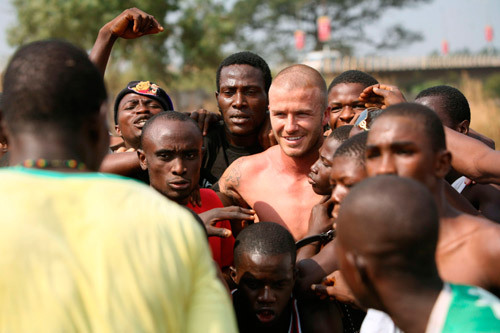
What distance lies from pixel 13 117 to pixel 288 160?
2836mm

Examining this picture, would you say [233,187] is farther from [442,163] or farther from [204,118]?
[442,163]

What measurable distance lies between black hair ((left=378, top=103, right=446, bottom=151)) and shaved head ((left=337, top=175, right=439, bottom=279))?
672 mm

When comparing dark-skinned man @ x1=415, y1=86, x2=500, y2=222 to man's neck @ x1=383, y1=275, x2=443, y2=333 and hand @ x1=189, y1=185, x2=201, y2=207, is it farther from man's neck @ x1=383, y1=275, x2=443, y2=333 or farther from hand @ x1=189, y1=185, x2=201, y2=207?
man's neck @ x1=383, y1=275, x2=443, y2=333

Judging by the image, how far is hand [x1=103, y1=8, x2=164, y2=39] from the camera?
4.00 meters

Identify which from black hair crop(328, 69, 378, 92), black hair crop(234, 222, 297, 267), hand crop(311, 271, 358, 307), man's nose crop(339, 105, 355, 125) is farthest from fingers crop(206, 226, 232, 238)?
black hair crop(328, 69, 378, 92)

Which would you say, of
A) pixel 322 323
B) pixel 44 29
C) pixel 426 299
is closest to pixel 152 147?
pixel 322 323

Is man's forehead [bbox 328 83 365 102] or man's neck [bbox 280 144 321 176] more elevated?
man's forehead [bbox 328 83 365 102]

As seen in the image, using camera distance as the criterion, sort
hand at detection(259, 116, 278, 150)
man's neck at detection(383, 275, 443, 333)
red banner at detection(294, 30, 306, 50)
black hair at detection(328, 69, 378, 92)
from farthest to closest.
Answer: red banner at detection(294, 30, 306, 50)
black hair at detection(328, 69, 378, 92)
hand at detection(259, 116, 278, 150)
man's neck at detection(383, 275, 443, 333)

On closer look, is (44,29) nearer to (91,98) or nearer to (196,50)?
(196,50)

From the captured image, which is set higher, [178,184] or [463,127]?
[463,127]

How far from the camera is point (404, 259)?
184 cm

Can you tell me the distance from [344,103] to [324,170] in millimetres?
1417

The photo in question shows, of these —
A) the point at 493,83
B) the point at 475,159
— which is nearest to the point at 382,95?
the point at 475,159

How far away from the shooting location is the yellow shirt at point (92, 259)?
147 centimetres
